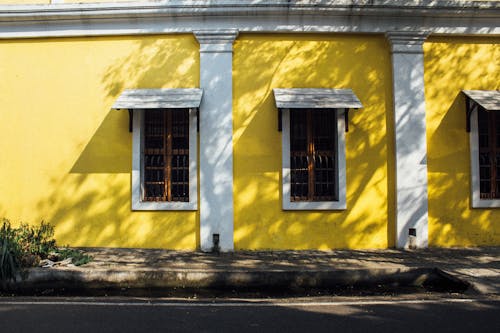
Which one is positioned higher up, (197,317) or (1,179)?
(1,179)

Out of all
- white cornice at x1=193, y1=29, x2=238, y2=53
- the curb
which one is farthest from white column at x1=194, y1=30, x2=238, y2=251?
the curb

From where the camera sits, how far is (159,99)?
714 centimetres

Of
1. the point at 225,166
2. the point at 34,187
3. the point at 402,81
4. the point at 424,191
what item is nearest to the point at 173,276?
the point at 225,166

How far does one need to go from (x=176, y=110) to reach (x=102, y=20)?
246cm

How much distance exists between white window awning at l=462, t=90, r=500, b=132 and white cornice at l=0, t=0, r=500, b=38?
1332 millimetres

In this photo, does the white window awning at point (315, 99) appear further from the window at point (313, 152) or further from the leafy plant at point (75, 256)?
the leafy plant at point (75, 256)

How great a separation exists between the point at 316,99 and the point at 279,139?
111 centimetres

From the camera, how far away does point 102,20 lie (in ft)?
24.9

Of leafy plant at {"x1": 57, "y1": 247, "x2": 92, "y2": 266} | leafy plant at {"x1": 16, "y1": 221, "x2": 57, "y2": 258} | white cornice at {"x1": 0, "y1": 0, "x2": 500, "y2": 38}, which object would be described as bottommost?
leafy plant at {"x1": 57, "y1": 247, "x2": 92, "y2": 266}

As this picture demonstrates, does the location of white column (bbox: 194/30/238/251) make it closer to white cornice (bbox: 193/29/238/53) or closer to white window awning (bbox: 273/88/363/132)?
white cornice (bbox: 193/29/238/53)

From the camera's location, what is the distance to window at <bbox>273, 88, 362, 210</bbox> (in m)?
7.41

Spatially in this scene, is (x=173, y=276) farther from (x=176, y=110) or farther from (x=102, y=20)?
(x=102, y=20)

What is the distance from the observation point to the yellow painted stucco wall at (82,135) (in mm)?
7477

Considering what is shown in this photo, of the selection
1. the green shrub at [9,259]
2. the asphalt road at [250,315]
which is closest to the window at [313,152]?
the asphalt road at [250,315]
